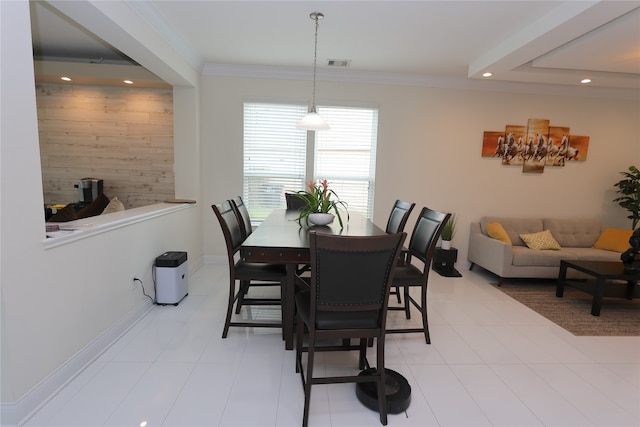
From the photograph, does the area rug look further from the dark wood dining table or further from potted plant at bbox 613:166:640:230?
the dark wood dining table

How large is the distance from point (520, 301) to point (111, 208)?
4.87 metres

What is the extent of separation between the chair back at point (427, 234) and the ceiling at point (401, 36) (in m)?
1.64

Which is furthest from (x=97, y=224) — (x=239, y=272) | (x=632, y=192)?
(x=632, y=192)

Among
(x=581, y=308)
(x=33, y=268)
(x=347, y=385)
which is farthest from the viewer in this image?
(x=581, y=308)

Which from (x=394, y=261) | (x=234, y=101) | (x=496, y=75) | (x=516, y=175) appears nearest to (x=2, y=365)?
(x=394, y=261)

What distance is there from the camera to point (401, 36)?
3.12 metres

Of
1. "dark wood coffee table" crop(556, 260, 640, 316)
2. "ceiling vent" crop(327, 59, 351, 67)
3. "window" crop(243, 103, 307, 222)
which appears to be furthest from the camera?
"window" crop(243, 103, 307, 222)

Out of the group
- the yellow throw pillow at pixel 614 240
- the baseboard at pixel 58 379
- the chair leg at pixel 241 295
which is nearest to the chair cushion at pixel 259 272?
the chair leg at pixel 241 295

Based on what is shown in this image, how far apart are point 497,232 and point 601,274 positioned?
4.10 feet

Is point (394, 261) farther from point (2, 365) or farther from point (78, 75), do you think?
point (78, 75)

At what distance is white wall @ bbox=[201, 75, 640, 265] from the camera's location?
4.41 m

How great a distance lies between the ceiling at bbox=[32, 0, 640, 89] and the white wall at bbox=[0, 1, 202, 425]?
2.61 ft

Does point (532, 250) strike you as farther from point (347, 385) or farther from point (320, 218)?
point (347, 385)

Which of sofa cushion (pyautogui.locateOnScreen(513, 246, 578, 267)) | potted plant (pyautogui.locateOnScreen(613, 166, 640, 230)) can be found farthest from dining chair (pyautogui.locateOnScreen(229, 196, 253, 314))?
potted plant (pyautogui.locateOnScreen(613, 166, 640, 230))
